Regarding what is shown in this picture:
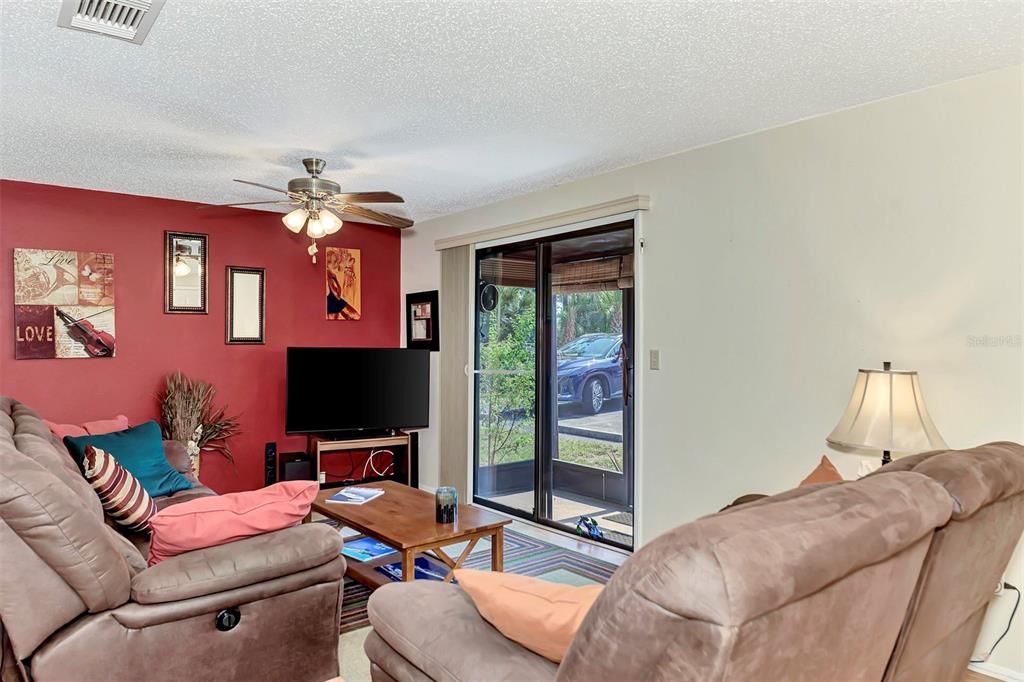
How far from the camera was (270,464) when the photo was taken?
519cm

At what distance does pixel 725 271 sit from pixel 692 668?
2827 mm

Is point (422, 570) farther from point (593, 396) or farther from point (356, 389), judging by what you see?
point (356, 389)

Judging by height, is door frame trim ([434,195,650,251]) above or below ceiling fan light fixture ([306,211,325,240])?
above

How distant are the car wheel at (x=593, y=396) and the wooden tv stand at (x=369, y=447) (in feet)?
5.56

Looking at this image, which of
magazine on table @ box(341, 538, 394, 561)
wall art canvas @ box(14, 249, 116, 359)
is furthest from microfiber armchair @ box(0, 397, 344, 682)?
wall art canvas @ box(14, 249, 116, 359)

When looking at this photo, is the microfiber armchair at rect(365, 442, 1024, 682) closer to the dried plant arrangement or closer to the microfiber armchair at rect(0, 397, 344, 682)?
the microfiber armchair at rect(0, 397, 344, 682)

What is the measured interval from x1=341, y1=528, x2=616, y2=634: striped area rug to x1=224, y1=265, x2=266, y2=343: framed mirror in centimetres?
237

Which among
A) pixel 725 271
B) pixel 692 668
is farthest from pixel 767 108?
pixel 692 668

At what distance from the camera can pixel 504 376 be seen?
509cm

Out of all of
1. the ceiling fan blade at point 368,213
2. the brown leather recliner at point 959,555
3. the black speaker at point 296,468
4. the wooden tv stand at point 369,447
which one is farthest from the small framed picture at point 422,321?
the brown leather recliner at point 959,555

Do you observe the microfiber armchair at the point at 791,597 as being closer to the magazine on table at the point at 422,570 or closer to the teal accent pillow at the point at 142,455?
the magazine on table at the point at 422,570

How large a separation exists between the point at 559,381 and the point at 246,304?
2.55m

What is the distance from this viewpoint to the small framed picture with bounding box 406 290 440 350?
5.70 meters

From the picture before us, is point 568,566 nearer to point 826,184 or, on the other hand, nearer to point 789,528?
point 826,184
